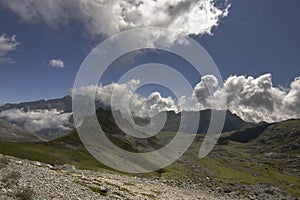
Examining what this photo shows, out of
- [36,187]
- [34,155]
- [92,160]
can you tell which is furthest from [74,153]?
[36,187]

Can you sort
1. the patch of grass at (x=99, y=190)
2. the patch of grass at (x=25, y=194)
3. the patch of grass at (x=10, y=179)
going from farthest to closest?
the patch of grass at (x=99, y=190)
the patch of grass at (x=10, y=179)
the patch of grass at (x=25, y=194)

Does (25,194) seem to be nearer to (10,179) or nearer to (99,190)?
(10,179)

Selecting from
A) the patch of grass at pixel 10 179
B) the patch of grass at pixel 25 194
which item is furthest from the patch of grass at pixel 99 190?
the patch of grass at pixel 25 194

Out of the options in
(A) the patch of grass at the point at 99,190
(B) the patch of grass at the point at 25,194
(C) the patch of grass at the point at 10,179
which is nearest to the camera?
(B) the patch of grass at the point at 25,194

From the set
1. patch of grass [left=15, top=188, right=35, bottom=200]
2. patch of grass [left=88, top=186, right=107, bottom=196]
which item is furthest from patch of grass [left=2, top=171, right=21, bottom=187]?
patch of grass [left=88, top=186, right=107, bottom=196]

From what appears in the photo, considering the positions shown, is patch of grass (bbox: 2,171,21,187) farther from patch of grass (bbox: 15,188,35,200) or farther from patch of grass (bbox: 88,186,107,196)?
patch of grass (bbox: 88,186,107,196)

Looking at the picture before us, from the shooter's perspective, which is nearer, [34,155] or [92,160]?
[34,155]

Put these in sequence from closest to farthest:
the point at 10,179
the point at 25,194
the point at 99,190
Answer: the point at 25,194 < the point at 10,179 < the point at 99,190

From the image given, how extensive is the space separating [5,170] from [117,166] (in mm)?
128875

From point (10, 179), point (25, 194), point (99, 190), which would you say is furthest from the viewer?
point (99, 190)

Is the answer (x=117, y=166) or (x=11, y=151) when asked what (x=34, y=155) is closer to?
(x=11, y=151)

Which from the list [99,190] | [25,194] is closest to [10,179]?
[25,194]

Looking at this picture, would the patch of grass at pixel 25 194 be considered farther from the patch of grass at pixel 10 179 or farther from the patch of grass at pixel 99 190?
the patch of grass at pixel 99 190

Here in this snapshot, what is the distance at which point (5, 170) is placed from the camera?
38844 millimetres
